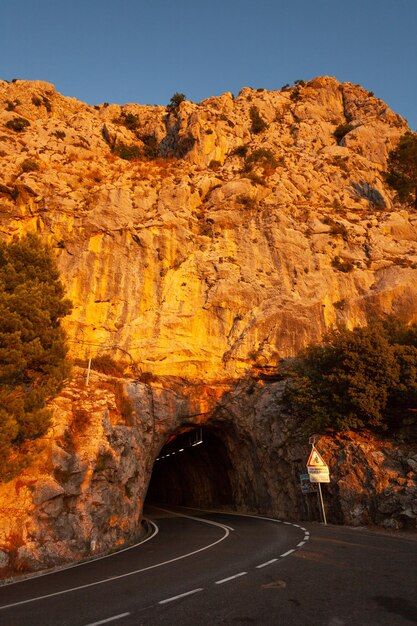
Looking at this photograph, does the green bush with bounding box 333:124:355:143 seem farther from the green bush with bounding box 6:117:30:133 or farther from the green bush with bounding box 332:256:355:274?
the green bush with bounding box 6:117:30:133

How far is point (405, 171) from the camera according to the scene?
47.8 m

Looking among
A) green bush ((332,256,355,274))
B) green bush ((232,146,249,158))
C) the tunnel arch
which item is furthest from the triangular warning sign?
green bush ((232,146,249,158))

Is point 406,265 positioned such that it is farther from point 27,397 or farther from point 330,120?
point 330,120

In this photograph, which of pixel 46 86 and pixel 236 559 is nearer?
pixel 236 559

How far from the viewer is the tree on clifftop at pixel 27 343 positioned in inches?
590

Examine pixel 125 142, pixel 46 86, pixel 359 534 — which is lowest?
pixel 359 534

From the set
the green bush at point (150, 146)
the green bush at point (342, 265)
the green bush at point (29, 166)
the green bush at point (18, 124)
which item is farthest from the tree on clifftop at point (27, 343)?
the green bush at point (150, 146)

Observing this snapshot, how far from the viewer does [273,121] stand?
56750 millimetres

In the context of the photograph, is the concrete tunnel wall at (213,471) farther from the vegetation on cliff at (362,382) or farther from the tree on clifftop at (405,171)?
the tree on clifftop at (405,171)

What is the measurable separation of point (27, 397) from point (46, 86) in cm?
6148

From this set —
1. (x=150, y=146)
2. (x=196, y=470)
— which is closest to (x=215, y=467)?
(x=196, y=470)

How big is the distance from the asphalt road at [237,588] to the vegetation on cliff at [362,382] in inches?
378

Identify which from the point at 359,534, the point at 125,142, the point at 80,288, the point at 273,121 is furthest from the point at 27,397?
the point at 273,121

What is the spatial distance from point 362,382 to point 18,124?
47.2 m
